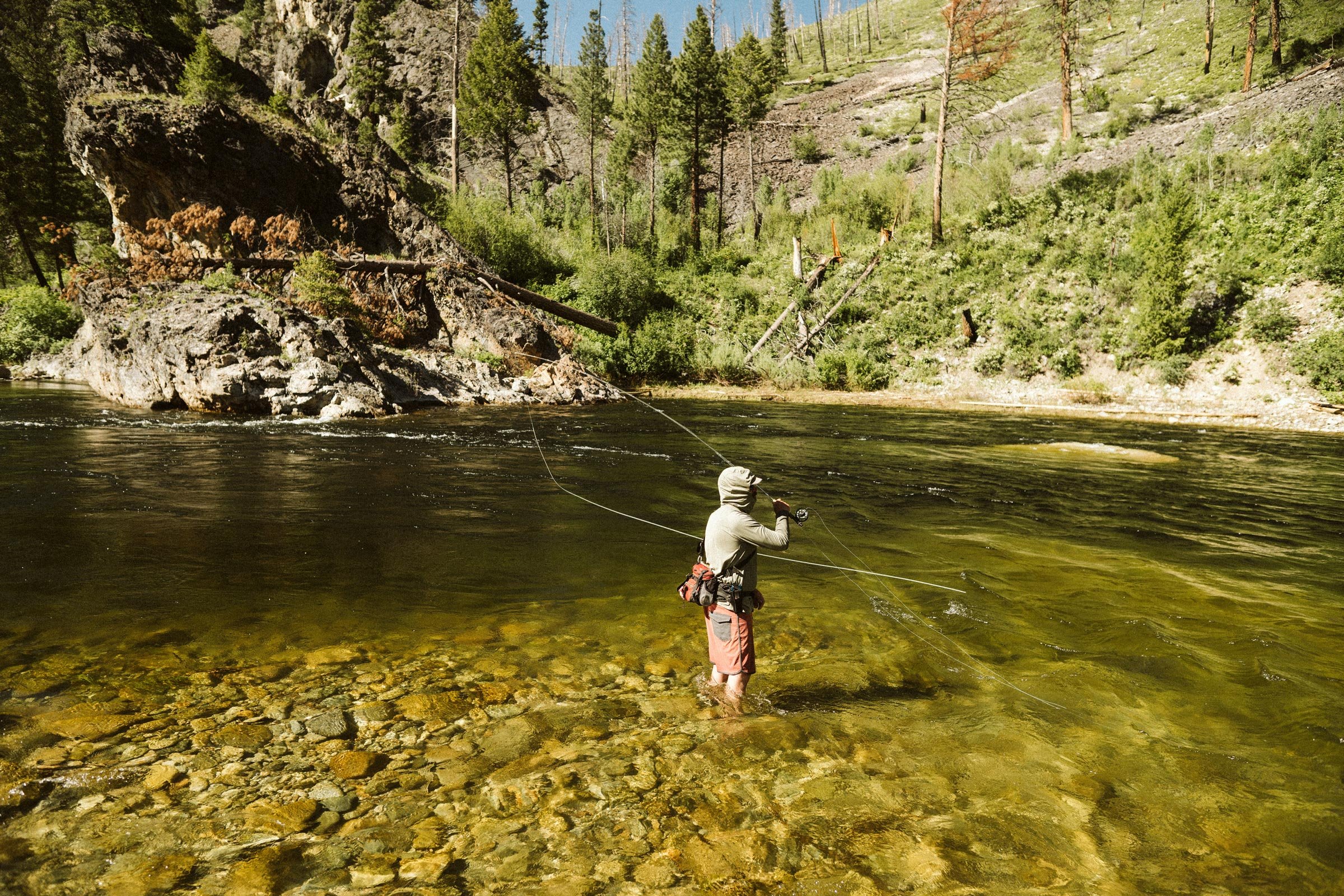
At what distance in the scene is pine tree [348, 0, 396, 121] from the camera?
166ft

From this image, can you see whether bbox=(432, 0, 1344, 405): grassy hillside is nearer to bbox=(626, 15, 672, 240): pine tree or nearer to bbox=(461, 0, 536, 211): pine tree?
bbox=(626, 15, 672, 240): pine tree

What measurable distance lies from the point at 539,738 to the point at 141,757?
217cm

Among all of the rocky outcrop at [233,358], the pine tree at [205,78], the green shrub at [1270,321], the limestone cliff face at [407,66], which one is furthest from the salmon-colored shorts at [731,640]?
the limestone cliff face at [407,66]

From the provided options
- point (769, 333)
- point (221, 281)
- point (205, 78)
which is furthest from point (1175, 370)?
point (205, 78)

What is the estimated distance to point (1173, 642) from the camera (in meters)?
5.57

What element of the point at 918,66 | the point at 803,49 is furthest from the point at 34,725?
the point at 803,49

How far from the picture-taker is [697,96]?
39375 millimetres

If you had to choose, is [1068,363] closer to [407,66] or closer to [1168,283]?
[1168,283]

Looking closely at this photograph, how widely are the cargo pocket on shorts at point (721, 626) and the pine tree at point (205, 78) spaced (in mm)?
26260

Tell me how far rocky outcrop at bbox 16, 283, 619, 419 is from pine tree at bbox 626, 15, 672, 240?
23926mm

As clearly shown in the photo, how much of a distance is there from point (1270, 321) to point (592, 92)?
45513mm

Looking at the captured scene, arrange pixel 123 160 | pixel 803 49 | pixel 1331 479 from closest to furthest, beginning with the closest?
pixel 1331 479
pixel 123 160
pixel 803 49

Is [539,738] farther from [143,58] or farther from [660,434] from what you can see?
[143,58]

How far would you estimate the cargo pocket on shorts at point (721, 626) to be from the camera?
4590 mm
